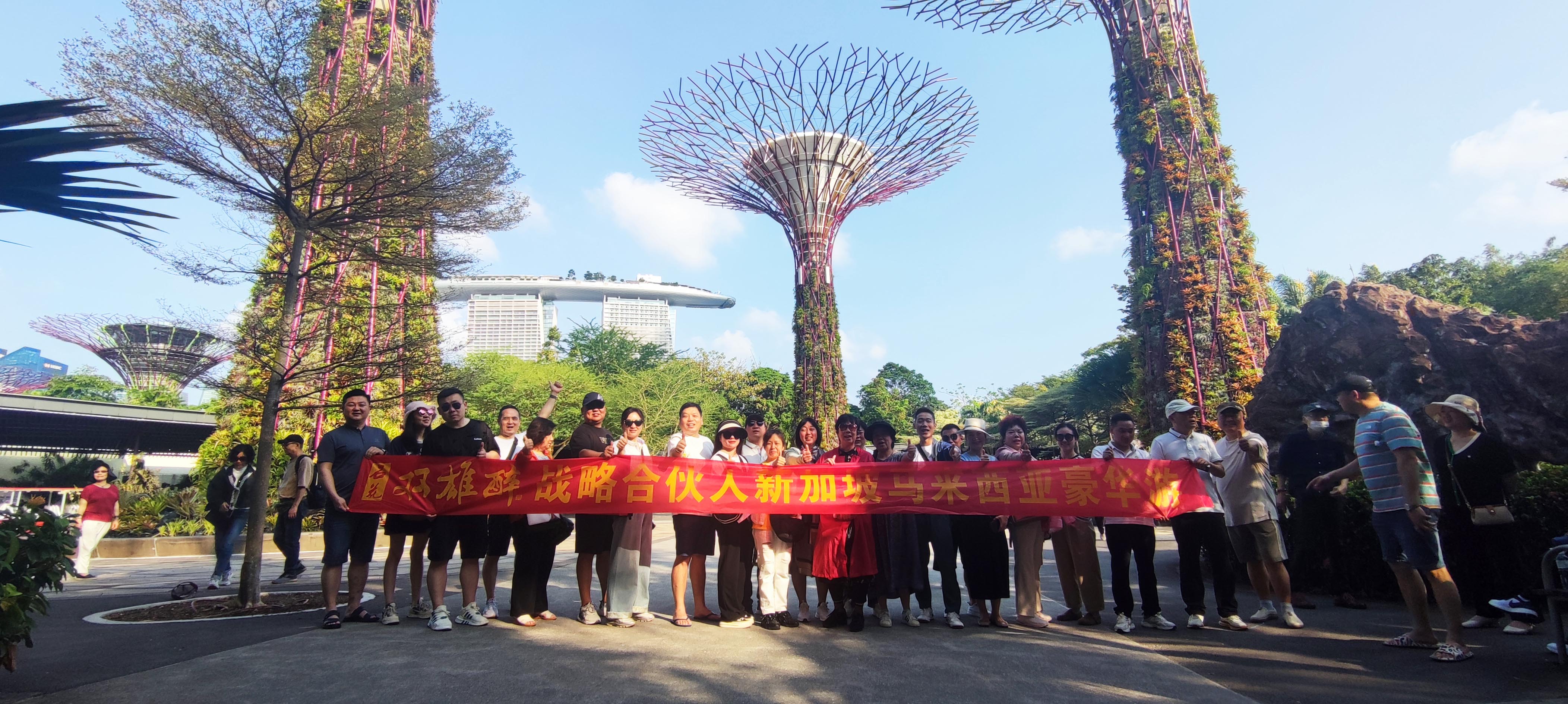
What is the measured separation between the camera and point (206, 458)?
1301 centimetres

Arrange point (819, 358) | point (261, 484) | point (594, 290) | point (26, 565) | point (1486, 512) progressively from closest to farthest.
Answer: point (26, 565) → point (1486, 512) → point (261, 484) → point (819, 358) → point (594, 290)

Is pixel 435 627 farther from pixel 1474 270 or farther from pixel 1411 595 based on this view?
pixel 1474 270

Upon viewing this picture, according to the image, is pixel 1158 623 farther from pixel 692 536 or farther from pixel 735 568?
pixel 692 536

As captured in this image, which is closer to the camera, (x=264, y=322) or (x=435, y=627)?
(x=435, y=627)

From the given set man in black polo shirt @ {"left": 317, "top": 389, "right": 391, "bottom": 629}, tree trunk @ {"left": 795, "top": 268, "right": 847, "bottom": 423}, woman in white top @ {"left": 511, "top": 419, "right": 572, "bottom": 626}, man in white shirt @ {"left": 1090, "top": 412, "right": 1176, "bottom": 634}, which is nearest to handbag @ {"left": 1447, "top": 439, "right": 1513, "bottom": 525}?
man in white shirt @ {"left": 1090, "top": 412, "right": 1176, "bottom": 634}

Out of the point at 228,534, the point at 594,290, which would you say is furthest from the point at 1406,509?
the point at 594,290

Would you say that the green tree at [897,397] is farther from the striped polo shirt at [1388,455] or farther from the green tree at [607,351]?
the striped polo shirt at [1388,455]

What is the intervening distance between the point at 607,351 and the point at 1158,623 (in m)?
41.6

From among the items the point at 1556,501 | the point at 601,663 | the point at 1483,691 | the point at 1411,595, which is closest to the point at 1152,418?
the point at 1556,501

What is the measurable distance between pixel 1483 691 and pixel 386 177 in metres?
7.54

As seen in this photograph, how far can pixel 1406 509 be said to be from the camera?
427cm

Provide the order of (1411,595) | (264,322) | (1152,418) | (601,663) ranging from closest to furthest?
(601,663), (1411,595), (264,322), (1152,418)

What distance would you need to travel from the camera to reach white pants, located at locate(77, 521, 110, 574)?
8.52 m

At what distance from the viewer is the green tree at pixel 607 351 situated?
144 ft
